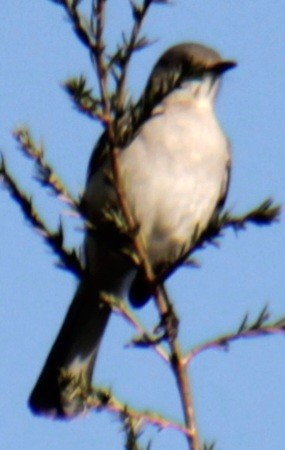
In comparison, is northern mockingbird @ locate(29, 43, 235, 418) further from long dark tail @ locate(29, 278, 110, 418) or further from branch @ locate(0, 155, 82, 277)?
branch @ locate(0, 155, 82, 277)

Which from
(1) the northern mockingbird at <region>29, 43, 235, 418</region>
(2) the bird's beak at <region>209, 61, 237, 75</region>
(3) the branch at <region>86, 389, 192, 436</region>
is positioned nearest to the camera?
(3) the branch at <region>86, 389, 192, 436</region>

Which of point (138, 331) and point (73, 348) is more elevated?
point (138, 331)

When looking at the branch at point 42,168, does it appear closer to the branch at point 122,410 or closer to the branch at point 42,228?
the branch at point 42,228

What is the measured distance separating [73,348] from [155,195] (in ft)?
2.88

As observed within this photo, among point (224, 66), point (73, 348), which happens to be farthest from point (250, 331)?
point (73, 348)

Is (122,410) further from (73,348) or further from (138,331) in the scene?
(73,348)

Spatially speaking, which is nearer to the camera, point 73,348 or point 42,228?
point 42,228

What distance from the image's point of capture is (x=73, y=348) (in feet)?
15.3

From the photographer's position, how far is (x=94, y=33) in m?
2.13

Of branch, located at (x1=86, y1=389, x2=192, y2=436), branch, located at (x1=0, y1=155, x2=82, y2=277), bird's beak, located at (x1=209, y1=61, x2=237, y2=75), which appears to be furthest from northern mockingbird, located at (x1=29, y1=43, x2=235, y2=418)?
branch, located at (x1=86, y1=389, x2=192, y2=436)

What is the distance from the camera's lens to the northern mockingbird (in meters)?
4.25

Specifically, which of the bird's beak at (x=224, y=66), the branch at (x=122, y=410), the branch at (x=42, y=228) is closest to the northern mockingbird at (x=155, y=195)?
the bird's beak at (x=224, y=66)

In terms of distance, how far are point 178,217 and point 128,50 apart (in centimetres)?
229

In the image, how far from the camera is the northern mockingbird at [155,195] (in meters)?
4.25
